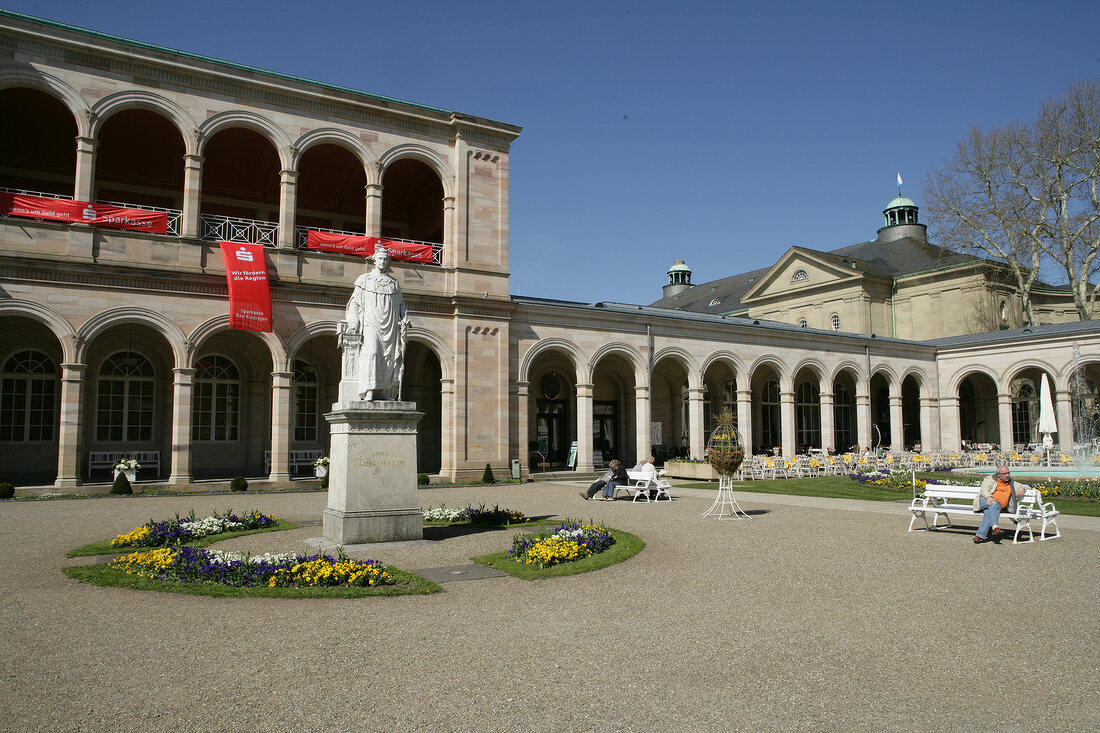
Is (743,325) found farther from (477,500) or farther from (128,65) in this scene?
(128,65)

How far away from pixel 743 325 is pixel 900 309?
810 inches

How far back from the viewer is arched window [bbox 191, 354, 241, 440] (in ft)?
80.3

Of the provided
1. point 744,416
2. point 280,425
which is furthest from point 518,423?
point 744,416

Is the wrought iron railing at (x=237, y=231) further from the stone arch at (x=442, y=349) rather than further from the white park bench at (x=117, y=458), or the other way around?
the white park bench at (x=117, y=458)

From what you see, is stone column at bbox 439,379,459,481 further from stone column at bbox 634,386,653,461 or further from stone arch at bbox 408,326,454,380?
stone column at bbox 634,386,653,461

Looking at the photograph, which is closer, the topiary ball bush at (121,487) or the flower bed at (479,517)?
the flower bed at (479,517)

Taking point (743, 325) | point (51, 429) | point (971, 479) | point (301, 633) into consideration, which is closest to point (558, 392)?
point (743, 325)

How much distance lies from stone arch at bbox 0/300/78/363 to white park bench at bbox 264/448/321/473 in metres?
6.90

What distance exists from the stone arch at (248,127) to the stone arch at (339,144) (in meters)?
0.28

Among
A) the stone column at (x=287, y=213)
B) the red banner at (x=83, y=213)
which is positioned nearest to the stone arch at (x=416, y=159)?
the stone column at (x=287, y=213)

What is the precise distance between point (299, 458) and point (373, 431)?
52.3 feet

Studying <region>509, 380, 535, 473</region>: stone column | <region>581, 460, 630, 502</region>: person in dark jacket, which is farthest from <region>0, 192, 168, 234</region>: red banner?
<region>581, 460, 630, 502</region>: person in dark jacket

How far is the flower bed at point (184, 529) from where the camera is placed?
10867 millimetres

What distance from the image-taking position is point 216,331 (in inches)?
850
